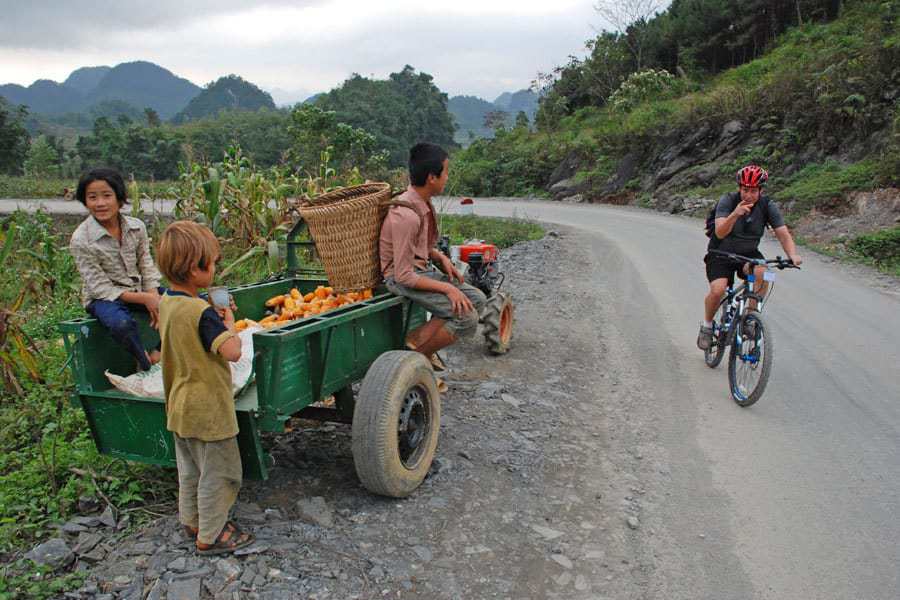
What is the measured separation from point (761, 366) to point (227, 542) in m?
4.00

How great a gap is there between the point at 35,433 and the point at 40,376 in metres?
0.91

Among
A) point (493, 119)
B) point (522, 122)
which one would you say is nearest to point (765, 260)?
point (522, 122)

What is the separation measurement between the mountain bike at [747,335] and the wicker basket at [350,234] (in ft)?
9.80

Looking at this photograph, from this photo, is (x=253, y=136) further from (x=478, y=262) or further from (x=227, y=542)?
(x=227, y=542)

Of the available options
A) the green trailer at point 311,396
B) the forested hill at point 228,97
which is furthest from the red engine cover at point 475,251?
the forested hill at point 228,97

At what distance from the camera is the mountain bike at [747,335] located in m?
5.12

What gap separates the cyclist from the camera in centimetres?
550

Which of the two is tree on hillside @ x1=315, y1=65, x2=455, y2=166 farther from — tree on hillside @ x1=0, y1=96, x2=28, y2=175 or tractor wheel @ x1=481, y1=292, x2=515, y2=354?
tractor wheel @ x1=481, y1=292, x2=515, y2=354

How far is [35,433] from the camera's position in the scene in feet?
15.8

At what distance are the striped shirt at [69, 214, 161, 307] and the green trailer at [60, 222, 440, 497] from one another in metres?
0.34

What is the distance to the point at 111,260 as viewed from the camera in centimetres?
424

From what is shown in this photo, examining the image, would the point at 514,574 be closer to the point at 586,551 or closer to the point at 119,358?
the point at 586,551

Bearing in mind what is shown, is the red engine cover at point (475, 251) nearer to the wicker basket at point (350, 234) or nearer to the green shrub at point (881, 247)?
the wicker basket at point (350, 234)

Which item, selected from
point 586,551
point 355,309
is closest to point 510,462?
point 586,551
